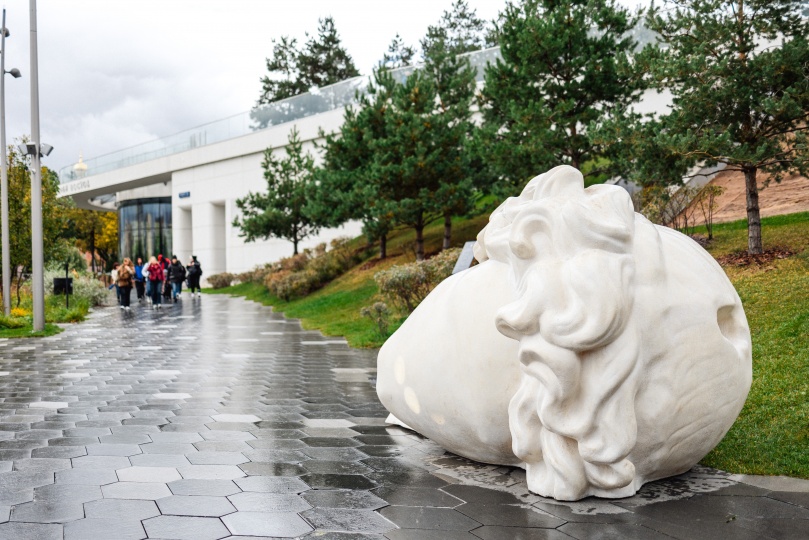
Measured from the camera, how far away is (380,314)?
43.2ft

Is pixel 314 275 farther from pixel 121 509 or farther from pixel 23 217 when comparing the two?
pixel 121 509

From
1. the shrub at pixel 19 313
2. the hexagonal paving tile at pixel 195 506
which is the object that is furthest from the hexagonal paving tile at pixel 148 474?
the shrub at pixel 19 313

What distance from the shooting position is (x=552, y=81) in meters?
18.5

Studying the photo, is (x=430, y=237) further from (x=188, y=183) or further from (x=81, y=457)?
(x=188, y=183)

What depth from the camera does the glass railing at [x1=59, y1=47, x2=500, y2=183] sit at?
37259 mm

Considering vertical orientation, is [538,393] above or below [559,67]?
below

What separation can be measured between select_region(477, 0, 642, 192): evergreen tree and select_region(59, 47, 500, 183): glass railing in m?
10.4

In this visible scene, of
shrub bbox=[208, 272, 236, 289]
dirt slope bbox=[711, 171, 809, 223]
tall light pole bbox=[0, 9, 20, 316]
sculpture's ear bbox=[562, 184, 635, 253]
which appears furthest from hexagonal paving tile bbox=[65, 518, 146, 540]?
shrub bbox=[208, 272, 236, 289]

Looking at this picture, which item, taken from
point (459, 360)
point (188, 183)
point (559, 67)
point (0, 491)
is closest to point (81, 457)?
point (0, 491)

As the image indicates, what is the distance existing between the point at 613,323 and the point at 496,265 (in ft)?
3.31

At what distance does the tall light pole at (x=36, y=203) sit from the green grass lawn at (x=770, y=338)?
6.03 m

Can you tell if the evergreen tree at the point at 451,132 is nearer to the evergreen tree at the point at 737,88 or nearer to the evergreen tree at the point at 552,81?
the evergreen tree at the point at 552,81

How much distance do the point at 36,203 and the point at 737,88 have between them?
14442 millimetres

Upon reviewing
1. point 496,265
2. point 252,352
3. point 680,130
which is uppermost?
point 680,130
